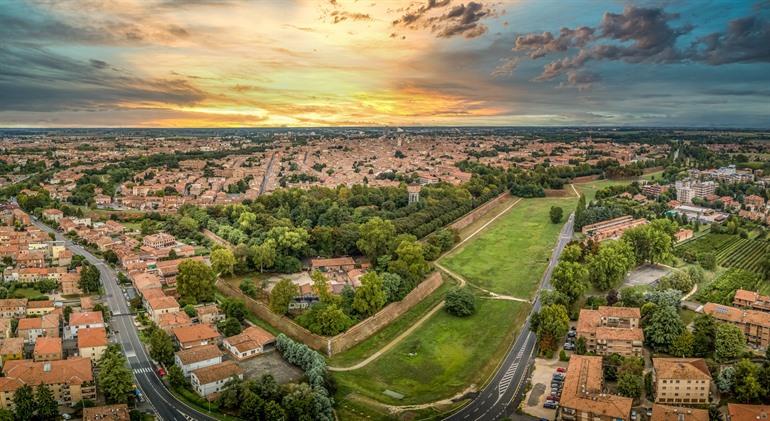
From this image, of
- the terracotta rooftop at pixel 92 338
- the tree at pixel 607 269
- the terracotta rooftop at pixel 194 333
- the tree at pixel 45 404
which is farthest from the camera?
the tree at pixel 607 269

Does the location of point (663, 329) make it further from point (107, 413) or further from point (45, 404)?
point (45, 404)

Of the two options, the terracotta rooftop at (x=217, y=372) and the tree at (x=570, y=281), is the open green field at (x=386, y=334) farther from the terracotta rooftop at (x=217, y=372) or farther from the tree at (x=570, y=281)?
the tree at (x=570, y=281)

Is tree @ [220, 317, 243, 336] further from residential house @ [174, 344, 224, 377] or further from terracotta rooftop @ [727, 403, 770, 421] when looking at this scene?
terracotta rooftop @ [727, 403, 770, 421]

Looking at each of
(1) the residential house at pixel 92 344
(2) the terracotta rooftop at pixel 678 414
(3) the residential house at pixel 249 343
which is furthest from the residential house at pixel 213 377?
(2) the terracotta rooftop at pixel 678 414

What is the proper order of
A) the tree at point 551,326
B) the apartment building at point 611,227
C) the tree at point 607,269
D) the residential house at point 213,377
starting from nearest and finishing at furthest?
1. the residential house at point 213,377
2. the tree at point 551,326
3. the tree at point 607,269
4. the apartment building at point 611,227

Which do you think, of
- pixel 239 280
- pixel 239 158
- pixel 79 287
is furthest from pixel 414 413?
pixel 239 158

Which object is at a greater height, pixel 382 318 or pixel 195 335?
pixel 195 335

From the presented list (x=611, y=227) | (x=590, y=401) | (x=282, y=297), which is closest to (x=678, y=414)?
(x=590, y=401)
